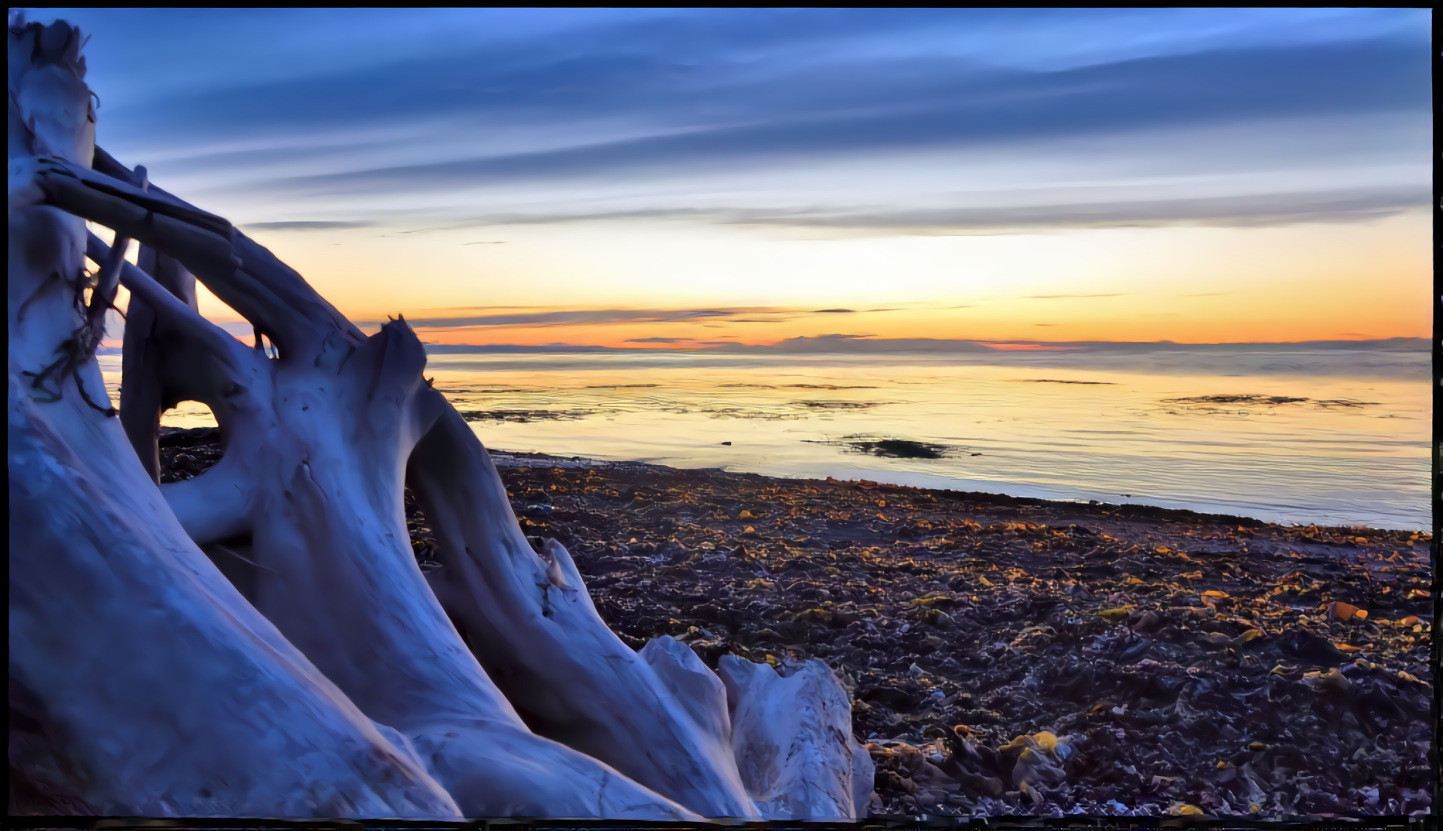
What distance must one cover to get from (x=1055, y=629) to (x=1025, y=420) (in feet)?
7.04

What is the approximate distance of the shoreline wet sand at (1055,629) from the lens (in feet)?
8.36

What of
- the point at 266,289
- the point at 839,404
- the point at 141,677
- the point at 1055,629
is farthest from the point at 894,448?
the point at 141,677

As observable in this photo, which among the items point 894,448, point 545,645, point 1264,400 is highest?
point 1264,400

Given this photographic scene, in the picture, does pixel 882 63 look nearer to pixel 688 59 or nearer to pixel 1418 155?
pixel 688 59

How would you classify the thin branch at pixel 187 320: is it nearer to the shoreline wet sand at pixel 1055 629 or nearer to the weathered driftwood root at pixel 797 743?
the shoreline wet sand at pixel 1055 629

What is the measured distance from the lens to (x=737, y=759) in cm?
242

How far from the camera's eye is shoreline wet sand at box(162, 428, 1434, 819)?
2.55 meters

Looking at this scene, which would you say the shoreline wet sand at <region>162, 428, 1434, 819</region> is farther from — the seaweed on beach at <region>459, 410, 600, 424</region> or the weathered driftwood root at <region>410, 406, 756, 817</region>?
the seaweed on beach at <region>459, 410, 600, 424</region>

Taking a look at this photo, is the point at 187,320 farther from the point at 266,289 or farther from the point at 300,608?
the point at 300,608

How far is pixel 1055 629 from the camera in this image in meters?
3.50

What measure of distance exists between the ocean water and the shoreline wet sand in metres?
0.32

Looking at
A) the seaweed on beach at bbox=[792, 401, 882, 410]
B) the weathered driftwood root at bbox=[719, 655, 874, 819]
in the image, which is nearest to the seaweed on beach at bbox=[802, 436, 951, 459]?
the seaweed on beach at bbox=[792, 401, 882, 410]

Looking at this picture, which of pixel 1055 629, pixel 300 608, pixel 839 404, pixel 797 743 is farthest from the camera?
pixel 839 404

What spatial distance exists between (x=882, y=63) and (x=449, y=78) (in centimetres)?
132
